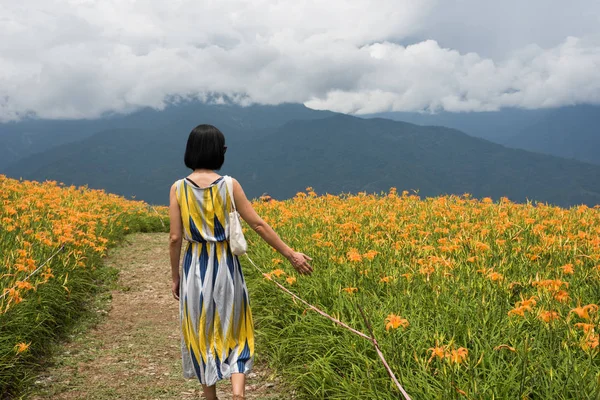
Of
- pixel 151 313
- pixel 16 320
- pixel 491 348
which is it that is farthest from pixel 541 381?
pixel 151 313

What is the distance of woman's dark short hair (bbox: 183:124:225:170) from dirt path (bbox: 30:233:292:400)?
2.23 metres

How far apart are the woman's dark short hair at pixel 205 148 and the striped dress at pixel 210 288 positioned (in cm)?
15

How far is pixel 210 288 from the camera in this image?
317 centimetres

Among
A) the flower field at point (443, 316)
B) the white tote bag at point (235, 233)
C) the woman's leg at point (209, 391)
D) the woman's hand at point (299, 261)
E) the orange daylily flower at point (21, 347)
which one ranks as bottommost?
the orange daylily flower at point (21, 347)

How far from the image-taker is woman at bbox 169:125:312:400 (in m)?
3.13

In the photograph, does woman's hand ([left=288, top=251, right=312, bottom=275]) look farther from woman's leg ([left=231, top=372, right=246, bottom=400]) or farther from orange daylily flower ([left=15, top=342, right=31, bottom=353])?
orange daylily flower ([left=15, top=342, right=31, bottom=353])

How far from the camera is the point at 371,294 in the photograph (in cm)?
440

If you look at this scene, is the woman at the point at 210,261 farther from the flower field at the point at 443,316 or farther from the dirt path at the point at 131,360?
the dirt path at the point at 131,360

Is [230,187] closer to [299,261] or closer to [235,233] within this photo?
[235,233]

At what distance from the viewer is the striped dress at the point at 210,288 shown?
3146 mm

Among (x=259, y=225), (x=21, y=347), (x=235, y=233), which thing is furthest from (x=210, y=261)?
(x=21, y=347)

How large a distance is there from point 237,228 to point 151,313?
442 centimetres

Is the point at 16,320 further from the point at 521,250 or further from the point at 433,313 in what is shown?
the point at 521,250

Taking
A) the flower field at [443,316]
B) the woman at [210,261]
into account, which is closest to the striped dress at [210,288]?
the woman at [210,261]
